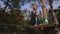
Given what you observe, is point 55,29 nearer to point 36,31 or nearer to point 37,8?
point 36,31

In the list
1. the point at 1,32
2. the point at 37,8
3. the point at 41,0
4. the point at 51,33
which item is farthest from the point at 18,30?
the point at 37,8

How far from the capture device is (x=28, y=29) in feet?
37.4

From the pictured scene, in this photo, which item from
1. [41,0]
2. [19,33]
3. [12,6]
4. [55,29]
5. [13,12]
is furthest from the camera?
[13,12]

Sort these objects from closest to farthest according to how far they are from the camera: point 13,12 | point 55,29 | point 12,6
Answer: point 55,29 < point 12,6 < point 13,12

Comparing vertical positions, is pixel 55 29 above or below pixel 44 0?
below

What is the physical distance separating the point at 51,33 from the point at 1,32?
9.45 feet

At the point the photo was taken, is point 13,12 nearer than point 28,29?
No

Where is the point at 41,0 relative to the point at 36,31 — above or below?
above

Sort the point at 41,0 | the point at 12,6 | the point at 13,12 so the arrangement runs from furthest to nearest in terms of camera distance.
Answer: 1. the point at 13,12
2. the point at 12,6
3. the point at 41,0

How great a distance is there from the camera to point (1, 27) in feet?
38.2

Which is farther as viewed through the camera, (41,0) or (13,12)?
(13,12)

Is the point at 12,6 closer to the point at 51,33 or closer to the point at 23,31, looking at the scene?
the point at 23,31

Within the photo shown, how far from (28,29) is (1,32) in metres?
1.64

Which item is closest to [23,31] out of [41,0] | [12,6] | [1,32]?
[1,32]
